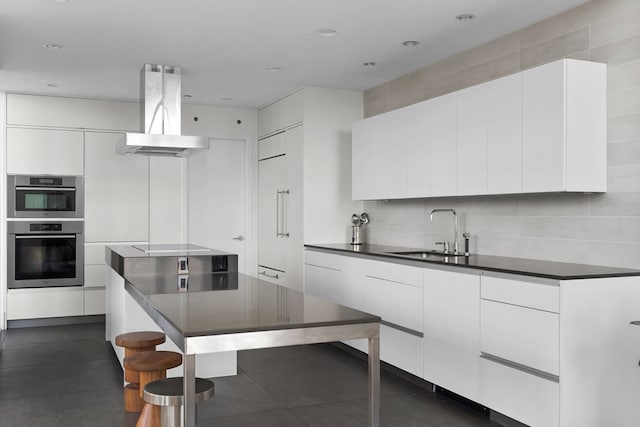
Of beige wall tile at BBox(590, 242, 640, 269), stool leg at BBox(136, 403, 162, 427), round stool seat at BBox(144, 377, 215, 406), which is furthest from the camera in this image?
beige wall tile at BBox(590, 242, 640, 269)

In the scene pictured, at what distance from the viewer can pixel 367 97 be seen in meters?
6.21

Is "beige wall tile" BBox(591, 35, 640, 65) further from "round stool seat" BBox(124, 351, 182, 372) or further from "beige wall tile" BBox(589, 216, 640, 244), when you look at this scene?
"round stool seat" BBox(124, 351, 182, 372)

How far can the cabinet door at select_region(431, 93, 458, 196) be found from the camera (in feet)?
14.2

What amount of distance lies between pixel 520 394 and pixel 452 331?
2.16 ft

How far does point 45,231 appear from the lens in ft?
21.5

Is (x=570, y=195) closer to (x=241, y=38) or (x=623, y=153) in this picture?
(x=623, y=153)

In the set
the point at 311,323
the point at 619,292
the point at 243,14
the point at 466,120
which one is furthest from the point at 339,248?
the point at 311,323

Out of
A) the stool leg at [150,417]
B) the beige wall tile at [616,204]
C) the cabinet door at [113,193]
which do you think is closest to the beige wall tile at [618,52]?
the beige wall tile at [616,204]

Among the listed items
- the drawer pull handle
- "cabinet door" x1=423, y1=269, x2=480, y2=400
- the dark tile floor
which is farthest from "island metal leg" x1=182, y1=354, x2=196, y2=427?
the drawer pull handle

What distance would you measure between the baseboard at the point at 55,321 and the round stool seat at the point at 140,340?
325 cm

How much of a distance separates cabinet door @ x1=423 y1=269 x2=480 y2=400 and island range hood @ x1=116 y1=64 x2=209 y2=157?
2249mm

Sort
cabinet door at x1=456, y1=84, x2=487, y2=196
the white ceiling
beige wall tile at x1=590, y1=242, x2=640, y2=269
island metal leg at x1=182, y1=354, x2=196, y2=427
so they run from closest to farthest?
island metal leg at x1=182, y1=354, x2=196, y2=427, beige wall tile at x1=590, y1=242, x2=640, y2=269, the white ceiling, cabinet door at x1=456, y1=84, x2=487, y2=196

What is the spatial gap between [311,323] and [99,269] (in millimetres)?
5150

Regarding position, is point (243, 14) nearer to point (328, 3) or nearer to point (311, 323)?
point (328, 3)
